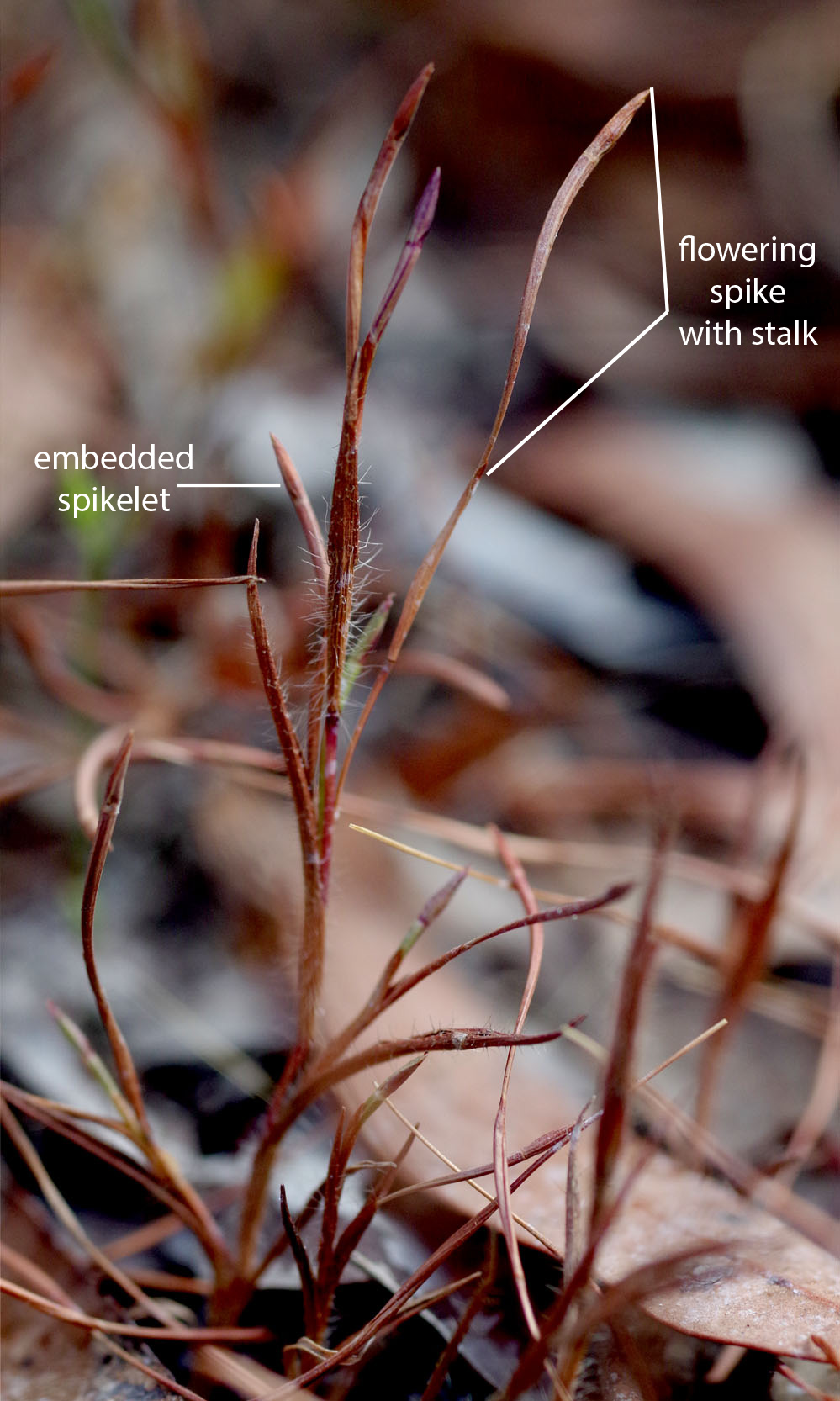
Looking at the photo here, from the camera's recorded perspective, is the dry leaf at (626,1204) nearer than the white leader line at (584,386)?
Yes

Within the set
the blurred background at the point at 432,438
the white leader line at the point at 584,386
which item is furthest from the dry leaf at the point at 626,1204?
the white leader line at the point at 584,386

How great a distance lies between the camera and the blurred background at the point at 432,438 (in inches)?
32.5

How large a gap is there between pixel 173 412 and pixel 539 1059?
2.54 feet

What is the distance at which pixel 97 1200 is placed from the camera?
565 mm

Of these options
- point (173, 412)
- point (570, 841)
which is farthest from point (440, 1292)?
point (173, 412)

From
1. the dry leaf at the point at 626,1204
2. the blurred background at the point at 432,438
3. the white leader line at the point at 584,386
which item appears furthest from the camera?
the white leader line at the point at 584,386

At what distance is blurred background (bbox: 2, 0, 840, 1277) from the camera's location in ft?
2.71

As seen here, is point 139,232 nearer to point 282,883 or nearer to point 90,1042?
point 282,883

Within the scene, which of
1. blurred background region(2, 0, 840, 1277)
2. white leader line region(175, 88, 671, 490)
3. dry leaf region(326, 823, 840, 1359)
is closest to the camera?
dry leaf region(326, 823, 840, 1359)

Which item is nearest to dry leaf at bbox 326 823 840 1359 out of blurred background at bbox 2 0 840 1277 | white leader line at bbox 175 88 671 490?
blurred background at bbox 2 0 840 1277

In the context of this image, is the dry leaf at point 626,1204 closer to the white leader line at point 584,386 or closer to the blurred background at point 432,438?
the blurred background at point 432,438

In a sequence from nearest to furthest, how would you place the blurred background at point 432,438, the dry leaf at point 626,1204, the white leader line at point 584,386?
1. the dry leaf at point 626,1204
2. the blurred background at point 432,438
3. the white leader line at point 584,386

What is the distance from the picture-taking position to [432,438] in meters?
1.29

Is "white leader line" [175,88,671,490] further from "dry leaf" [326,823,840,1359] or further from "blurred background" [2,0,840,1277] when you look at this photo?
"dry leaf" [326,823,840,1359]
